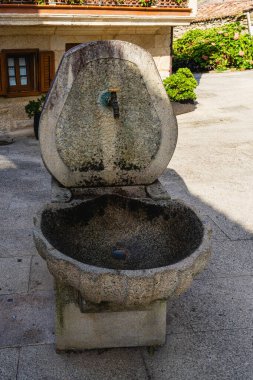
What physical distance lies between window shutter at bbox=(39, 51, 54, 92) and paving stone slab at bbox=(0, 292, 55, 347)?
7488 mm

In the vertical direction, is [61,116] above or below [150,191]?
above

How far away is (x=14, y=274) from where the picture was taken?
4.66 m

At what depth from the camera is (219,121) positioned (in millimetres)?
11703

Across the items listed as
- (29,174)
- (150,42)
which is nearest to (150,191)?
(29,174)

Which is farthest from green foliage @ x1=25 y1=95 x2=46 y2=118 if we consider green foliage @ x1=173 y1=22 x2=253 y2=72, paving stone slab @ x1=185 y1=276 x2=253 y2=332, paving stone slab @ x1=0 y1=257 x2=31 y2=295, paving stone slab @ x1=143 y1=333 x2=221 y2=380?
green foliage @ x1=173 y1=22 x2=253 y2=72

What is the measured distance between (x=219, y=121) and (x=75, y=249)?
8777 millimetres

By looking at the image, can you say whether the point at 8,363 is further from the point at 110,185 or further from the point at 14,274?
the point at 110,185

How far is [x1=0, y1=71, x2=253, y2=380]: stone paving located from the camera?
3.40 m

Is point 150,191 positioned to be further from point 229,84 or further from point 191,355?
point 229,84

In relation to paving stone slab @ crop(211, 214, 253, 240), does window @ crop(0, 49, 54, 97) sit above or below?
above

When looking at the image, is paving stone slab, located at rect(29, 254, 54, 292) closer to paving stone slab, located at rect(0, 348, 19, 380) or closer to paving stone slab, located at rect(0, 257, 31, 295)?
paving stone slab, located at rect(0, 257, 31, 295)

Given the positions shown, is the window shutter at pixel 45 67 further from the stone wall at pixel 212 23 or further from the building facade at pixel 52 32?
the stone wall at pixel 212 23

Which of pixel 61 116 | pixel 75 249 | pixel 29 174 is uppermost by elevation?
pixel 61 116

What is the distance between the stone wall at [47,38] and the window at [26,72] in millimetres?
173
